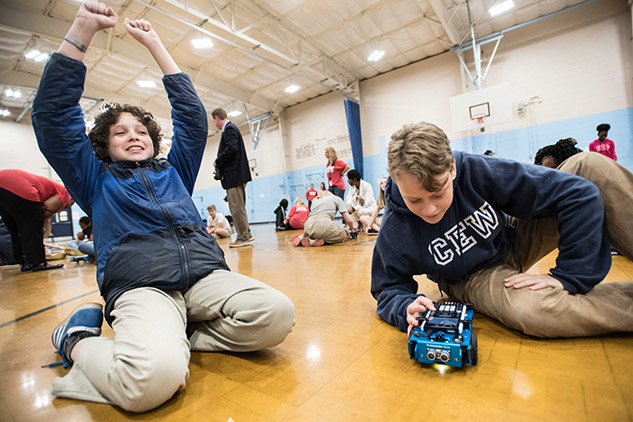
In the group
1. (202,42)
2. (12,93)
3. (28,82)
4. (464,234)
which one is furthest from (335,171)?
(12,93)

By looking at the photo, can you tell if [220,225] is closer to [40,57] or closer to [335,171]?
[335,171]

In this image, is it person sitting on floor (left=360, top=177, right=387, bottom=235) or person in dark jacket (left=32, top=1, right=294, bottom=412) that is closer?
person in dark jacket (left=32, top=1, right=294, bottom=412)

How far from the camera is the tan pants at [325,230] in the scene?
3.77 metres

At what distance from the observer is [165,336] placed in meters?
0.82

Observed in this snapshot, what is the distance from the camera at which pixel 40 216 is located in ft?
11.3

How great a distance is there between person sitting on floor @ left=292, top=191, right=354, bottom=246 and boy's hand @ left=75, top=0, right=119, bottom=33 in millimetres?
2913

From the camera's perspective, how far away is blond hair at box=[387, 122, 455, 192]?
91 cm

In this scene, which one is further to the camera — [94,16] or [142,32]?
[142,32]

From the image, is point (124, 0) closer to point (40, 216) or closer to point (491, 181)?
point (40, 216)

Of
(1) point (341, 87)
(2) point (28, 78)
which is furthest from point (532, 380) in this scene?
(2) point (28, 78)

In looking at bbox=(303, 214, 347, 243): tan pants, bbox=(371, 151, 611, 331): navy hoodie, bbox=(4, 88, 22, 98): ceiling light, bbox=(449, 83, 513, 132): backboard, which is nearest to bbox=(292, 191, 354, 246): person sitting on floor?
bbox=(303, 214, 347, 243): tan pants

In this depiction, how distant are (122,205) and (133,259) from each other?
0.21 meters

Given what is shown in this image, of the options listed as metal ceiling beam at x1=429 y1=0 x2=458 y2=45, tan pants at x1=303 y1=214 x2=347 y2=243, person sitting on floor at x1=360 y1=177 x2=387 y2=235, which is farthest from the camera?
metal ceiling beam at x1=429 y1=0 x2=458 y2=45

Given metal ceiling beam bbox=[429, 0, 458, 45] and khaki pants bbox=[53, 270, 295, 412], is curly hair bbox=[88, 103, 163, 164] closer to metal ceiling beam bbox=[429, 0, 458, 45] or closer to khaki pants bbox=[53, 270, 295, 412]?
khaki pants bbox=[53, 270, 295, 412]
